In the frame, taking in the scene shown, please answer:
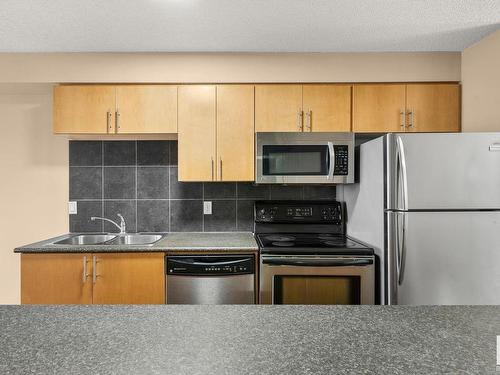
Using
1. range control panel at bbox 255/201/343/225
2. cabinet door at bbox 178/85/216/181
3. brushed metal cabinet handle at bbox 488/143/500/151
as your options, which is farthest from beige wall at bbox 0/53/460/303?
range control panel at bbox 255/201/343/225

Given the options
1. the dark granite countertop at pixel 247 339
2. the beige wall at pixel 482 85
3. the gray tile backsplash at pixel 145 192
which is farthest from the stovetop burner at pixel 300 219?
the dark granite countertop at pixel 247 339

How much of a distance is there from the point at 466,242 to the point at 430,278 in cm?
30

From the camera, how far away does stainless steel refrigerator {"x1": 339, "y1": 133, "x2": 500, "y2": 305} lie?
2.00 metres

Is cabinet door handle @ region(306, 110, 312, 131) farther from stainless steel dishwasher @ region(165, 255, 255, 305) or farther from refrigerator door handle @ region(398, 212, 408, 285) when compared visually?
stainless steel dishwasher @ region(165, 255, 255, 305)

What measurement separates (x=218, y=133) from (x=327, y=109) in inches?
33.6

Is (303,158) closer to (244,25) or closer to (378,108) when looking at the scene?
(378,108)

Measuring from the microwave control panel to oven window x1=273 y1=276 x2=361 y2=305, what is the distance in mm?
765

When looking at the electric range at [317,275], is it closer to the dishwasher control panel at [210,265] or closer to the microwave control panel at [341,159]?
the dishwasher control panel at [210,265]

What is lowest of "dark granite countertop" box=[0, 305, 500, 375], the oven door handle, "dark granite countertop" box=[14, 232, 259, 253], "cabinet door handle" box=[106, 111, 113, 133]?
the oven door handle

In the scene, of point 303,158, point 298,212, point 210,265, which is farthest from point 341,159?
point 210,265

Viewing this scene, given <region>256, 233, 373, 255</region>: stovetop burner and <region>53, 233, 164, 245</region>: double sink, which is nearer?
<region>256, 233, 373, 255</region>: stovetop burner

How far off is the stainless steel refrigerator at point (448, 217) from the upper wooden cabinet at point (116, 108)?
167cm

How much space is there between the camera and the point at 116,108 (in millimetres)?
2588

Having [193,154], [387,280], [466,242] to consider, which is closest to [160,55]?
[193,154]
